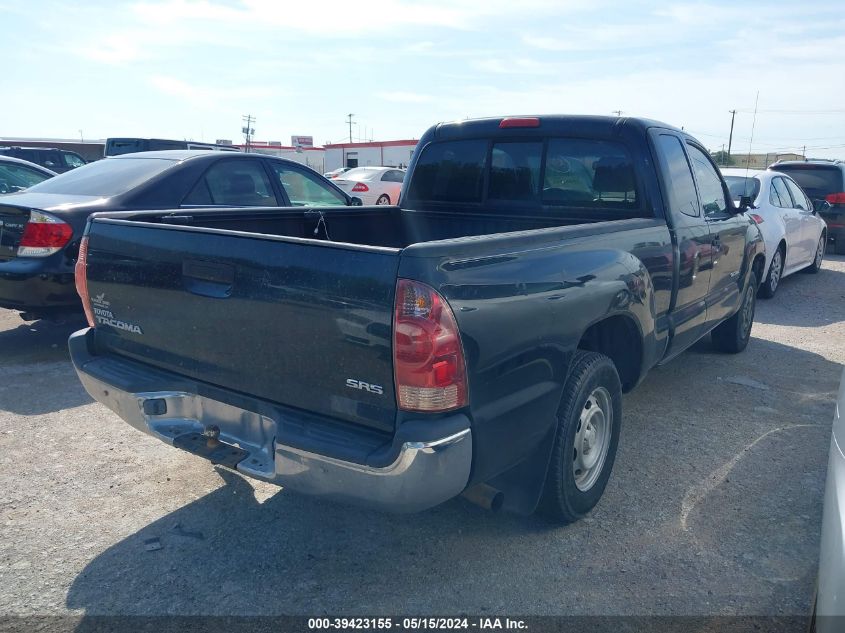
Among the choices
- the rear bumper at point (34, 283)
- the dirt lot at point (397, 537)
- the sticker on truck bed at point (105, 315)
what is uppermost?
the sticker on truck bed at point (105, 315)

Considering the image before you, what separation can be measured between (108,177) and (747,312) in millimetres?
5940

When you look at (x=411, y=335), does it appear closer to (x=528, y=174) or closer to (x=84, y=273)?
(x=84, y=273)

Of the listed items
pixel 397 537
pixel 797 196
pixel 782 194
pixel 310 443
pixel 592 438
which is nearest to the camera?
pixel 310 443

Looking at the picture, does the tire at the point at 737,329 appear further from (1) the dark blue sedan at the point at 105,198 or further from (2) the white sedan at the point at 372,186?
(2) the white sedan at the point at 372,186

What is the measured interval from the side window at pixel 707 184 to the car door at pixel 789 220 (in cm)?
427

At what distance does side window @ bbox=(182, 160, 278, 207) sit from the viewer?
6.66 meters

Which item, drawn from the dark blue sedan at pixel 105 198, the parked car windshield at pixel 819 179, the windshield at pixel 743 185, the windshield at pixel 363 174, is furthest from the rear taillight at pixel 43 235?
the windshield at pixel 363 174

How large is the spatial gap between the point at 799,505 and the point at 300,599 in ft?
8.58

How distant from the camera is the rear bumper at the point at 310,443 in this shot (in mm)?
2502

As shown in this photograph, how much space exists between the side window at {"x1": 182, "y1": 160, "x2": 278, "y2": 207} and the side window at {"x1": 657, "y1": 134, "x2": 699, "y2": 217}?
4.03m

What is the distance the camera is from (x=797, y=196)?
33.2 feet

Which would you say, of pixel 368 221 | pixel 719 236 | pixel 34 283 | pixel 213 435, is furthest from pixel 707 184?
pixel 34 283

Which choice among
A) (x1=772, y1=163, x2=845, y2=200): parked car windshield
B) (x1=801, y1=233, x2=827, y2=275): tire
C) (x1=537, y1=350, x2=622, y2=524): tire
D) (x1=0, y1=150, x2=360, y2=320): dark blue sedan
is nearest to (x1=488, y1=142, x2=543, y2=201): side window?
(x1=537, y1=350, x2=622, y2=524): tire

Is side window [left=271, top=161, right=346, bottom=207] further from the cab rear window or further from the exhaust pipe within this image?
the exhaust pipe
